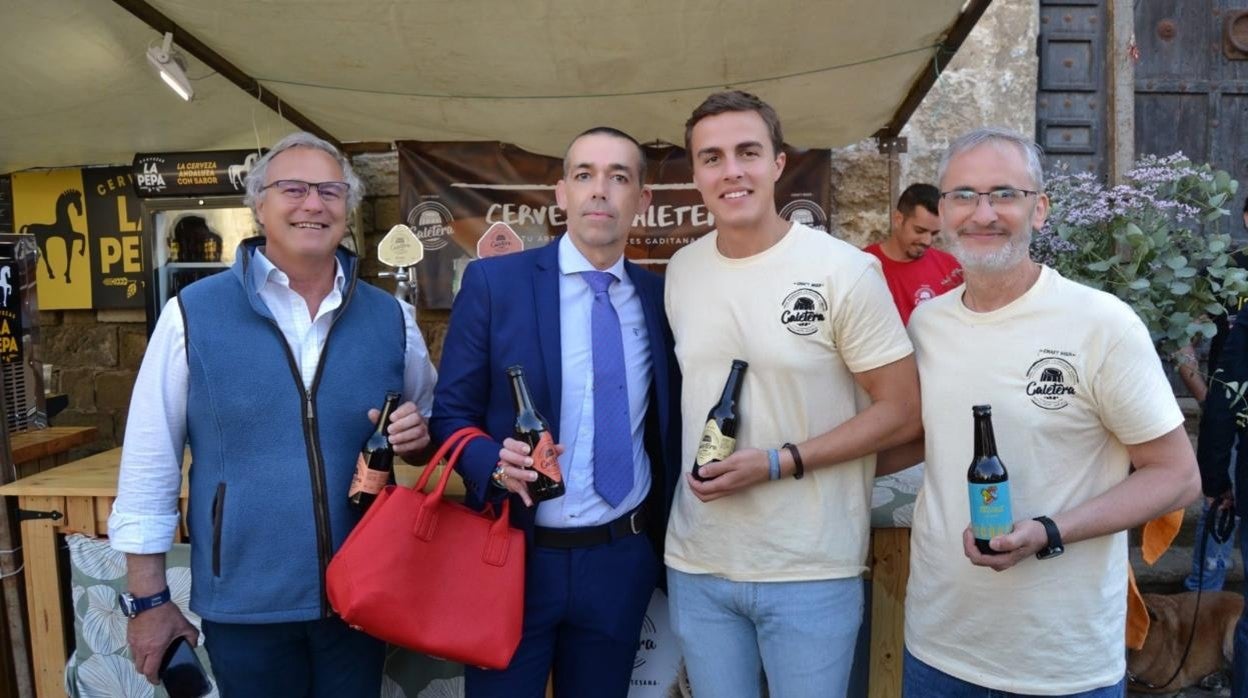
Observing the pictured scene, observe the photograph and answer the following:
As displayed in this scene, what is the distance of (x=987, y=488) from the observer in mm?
1680

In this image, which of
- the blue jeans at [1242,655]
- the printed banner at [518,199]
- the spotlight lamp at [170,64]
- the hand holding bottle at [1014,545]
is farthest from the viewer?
the printed banner at [518,199]

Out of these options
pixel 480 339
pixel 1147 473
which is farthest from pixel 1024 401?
pixel 480 339

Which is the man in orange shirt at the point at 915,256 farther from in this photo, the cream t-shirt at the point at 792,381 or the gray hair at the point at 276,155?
the gray hair at the point at 276,155

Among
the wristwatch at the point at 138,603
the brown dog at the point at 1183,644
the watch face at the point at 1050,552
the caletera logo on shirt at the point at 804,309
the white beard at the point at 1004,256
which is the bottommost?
the brown dog at the point at 1183,644

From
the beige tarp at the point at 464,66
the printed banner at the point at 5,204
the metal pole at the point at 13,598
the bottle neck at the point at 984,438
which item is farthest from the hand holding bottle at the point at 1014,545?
the printed banner at the point at 5,204

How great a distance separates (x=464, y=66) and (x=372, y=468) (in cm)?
249

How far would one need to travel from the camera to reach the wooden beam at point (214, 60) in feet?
11.2

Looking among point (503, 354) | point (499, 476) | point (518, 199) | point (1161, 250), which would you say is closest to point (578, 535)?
point (499, 476)

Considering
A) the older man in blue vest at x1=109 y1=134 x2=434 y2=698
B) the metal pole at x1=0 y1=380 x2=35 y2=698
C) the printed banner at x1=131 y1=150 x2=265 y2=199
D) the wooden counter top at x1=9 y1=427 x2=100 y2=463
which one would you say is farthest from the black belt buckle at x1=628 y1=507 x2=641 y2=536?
the printed banner at x1=131 y1=150 x2=265 y2=199

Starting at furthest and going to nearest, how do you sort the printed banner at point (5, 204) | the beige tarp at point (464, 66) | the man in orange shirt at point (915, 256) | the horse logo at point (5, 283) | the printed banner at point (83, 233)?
the printed banner at point (5, 204) < the printed banner at point (83, 233) < the man in orange shirt at point (915, 256) < the horse logo at point (5, 283) < the beige tarp at point (464, 66)

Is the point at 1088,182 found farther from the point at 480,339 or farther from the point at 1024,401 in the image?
the point at 480,339

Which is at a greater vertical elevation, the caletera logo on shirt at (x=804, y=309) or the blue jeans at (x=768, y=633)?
the caletera logo on shirt at (x=804, y=309)

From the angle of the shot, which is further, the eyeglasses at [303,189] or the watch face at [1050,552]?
the eyeglasses at [303,189]

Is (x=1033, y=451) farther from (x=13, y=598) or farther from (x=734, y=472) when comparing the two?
(x=13, y=598)
